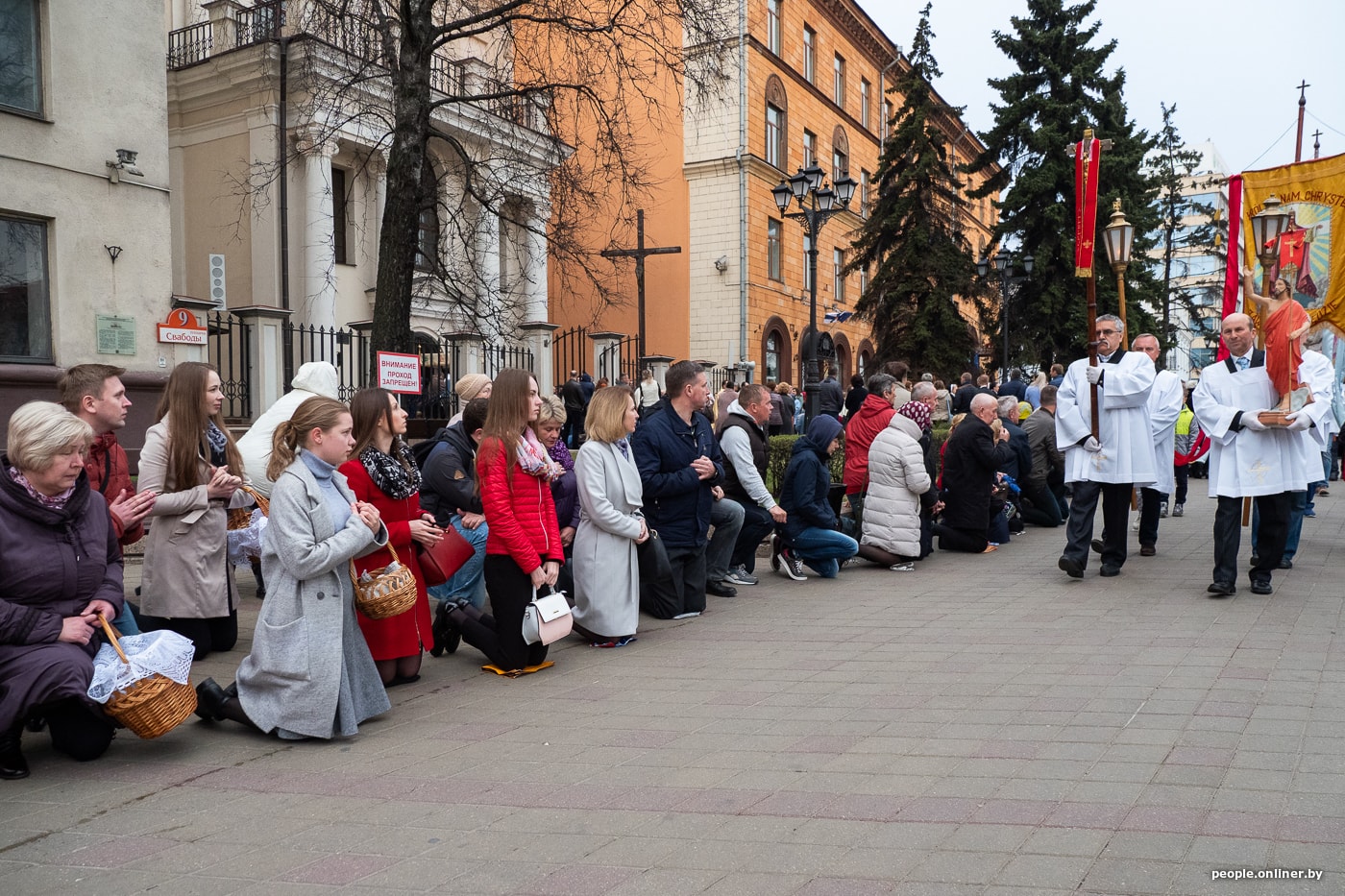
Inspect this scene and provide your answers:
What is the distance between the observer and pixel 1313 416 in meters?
7.77

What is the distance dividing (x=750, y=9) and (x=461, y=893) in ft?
113

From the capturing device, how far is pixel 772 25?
35.8m

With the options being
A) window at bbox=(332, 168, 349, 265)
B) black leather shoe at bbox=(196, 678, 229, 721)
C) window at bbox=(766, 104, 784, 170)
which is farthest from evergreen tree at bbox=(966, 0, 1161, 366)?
black leather shoe at bbox=(196, 678, 229, 721)

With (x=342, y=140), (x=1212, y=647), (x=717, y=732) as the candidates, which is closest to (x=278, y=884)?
(x=717, y=732)

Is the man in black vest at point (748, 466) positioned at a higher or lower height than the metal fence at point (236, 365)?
lower

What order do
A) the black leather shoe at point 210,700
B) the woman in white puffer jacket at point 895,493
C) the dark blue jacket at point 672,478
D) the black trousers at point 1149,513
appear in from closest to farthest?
the black leather shoe at point 210,700 → the dark blue jacket at point 672,478 → the woman in white puffer jacket at point 895,493 → the black trousers at point 1149,513

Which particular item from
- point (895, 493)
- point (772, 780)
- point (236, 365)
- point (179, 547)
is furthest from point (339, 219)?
point (772, 780)

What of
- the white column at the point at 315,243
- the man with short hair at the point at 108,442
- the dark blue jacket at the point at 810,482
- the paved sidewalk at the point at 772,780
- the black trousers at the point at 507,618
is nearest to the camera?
the paved sidewalk at the point at 772,780

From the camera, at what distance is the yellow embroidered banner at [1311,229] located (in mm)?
10211

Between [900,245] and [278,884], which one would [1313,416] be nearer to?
[278,884]

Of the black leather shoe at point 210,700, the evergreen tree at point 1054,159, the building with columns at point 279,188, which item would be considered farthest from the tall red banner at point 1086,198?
the evergreen tree at point 1054,159

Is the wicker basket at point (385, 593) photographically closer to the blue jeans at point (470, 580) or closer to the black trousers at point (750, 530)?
the blue jeans at point (470, 580)

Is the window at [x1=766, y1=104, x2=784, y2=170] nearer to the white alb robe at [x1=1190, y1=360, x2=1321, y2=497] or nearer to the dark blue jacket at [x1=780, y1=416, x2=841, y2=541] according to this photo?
the dark blue jacket at [x1=780, y1=416, x2=841, y2=541]

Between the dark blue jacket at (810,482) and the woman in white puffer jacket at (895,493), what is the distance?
2.06ft
